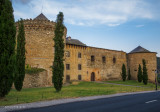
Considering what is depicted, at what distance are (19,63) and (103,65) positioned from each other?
2347 cm

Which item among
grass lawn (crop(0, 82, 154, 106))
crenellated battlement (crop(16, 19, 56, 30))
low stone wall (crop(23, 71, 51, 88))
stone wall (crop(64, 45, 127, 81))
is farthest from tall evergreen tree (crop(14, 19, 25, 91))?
stone wall (crop(64, 45, 127, 81))

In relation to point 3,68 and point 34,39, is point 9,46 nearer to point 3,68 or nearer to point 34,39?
point 3,68

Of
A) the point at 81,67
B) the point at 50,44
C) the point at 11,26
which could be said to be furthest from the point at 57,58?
the point at 81,67

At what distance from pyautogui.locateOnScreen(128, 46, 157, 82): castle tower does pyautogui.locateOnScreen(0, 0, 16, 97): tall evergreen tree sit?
121 ft

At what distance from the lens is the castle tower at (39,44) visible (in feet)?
80.4

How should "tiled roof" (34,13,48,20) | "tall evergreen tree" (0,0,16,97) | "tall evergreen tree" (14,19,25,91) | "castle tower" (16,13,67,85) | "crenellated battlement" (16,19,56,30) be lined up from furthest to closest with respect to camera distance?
"tiled roof" (34,13,48,20) < "crenellated battlement" (16,19,56,30) < "castle tower" (16,13,67,85) < "tall evergreen tree" (14,19,25,91) < "tall evergreen tree" (0,0,16,97)

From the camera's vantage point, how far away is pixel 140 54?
1614 inches

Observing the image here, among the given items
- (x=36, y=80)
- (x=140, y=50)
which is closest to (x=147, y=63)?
(x=140, y=50)

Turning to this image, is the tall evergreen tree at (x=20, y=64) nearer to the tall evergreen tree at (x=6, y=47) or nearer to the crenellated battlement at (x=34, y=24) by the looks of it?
the tall evergreen tree at (x=6, y=47)

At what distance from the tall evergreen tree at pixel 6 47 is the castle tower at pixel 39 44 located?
1281 cm

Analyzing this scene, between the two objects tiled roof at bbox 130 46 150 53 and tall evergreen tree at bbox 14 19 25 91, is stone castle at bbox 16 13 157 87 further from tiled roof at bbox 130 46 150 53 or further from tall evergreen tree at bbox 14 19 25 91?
tall evergreen tree at bbox 14 19 25 91

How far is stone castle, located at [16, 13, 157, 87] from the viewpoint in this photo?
24531 mm

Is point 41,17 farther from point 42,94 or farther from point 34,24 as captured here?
point 42,94

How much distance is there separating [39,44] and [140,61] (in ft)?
96.6
